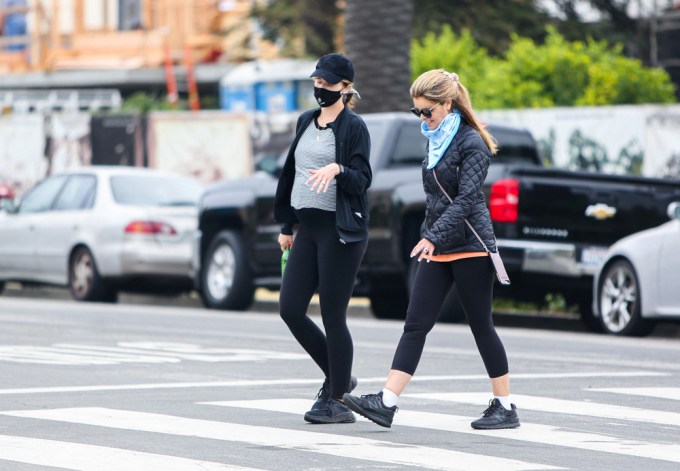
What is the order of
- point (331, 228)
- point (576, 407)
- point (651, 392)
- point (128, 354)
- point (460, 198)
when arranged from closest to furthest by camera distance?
1. point (460, 198)
2. point (331, 228)
3. point (576, 407)
4. point (651, 392)
5. point (128, 354)

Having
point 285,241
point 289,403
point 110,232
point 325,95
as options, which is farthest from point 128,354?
point 110,232

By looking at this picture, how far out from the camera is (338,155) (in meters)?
8.48

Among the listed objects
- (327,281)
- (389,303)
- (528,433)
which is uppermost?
(327,281)

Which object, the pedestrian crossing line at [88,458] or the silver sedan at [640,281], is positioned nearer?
the pedestrian crossing line at [88,458]

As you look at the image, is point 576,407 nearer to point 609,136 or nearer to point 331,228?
point 331,228

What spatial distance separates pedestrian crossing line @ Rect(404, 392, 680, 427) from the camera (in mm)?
8727

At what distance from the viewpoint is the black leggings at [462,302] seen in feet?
27.2

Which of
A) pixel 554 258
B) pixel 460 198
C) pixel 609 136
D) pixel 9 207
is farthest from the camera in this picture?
pixel 9 207

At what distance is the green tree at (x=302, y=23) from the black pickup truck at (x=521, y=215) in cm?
1542

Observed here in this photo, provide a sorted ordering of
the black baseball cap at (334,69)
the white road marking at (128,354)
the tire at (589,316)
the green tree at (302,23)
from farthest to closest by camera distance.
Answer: the green tree at (302,23)
the tire at (589,316)
the white road marking at (128,354)
the black baseball cap at (334,69)

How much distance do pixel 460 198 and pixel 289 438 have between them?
1.42m

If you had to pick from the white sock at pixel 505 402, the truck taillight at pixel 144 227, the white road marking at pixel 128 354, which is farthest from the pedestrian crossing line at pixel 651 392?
the truck taillight at pixel 144 227

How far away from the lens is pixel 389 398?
817cm

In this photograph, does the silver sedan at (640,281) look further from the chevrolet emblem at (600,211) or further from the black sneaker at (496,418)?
the black sneaker at (496,418)
